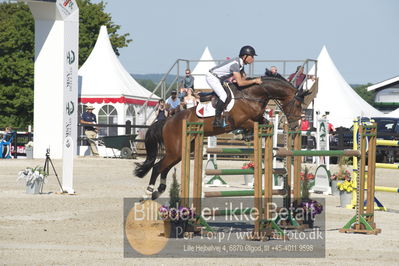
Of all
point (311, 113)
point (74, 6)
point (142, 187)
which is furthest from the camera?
point (311, 113)

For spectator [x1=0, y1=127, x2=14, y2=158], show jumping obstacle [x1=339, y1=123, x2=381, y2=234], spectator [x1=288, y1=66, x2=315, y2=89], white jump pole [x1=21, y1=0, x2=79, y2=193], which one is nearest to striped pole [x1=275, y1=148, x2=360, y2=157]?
show jumping obstacle [x1=339, y1=123, x2=381, y2=234]

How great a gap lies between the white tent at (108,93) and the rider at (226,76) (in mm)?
18481

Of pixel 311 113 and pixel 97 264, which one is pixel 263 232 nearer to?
pixel 97 264

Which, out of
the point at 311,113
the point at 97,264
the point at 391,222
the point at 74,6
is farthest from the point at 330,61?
the point at 97,264

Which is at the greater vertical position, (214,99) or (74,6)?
(74,6)

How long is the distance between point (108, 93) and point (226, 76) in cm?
1947

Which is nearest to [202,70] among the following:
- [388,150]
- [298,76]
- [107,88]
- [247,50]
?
[107,88]

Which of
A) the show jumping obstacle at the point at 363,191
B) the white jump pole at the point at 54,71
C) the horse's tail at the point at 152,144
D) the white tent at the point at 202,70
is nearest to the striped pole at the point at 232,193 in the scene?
the show jumping obstacle at the point at 363,191

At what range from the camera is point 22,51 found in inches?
1987

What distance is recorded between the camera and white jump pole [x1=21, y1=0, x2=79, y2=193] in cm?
2495

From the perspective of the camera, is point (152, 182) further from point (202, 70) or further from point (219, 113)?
point (202, 70)

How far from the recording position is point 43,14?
26000mm

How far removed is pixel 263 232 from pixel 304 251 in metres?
0.93

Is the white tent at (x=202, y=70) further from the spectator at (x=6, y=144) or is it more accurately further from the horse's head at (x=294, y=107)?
the horse's head at (x=294, y=107)
